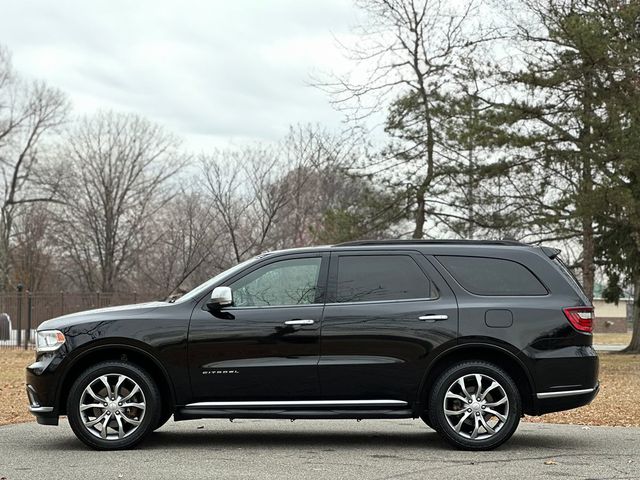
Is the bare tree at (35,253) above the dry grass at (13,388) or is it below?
above

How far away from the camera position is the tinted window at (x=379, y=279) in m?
8.65

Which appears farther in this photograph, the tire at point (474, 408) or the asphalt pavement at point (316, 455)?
the tire at point (474, 408)

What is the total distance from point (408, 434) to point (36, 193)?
1706 inches

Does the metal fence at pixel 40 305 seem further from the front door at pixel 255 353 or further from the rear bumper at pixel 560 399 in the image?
the rear bumper at pixel 560 399

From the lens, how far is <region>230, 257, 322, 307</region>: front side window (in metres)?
8.60

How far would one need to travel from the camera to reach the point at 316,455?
26.9ft

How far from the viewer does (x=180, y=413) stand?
845 centimetres

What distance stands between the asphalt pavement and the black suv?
0.33 m

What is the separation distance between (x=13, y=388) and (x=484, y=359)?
990 centimetres

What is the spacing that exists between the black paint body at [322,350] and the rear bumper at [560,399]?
0.01 m

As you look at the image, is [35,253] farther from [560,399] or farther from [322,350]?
[560,399]

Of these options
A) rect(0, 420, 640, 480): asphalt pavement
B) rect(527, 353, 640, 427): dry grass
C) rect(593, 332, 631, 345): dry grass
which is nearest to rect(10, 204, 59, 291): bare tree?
rect(593, 332, 631, 345): dry grass

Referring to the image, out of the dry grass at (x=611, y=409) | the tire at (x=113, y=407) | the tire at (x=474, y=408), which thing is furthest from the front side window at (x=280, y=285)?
the dry grass at (x=611, y=409)

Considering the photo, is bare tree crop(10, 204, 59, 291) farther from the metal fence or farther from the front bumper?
the front bumper
